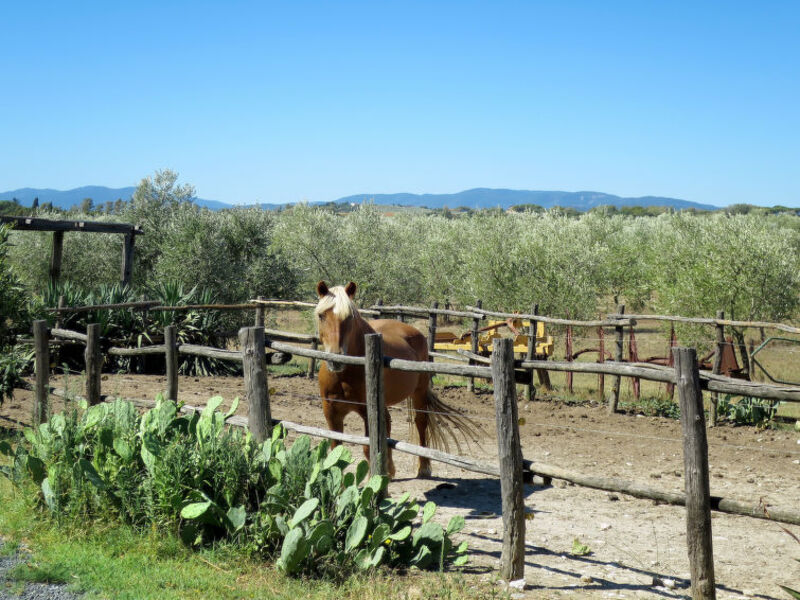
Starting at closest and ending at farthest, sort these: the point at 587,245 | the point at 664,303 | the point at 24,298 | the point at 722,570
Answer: the point at 722,570
the point at 24,298
the point at 664,303
the point at 587,245

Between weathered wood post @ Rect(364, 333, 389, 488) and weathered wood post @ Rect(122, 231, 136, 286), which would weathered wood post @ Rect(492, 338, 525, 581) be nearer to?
weathered wood post @ Rect(364, 333, 389, 488)

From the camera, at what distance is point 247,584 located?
4.26 m

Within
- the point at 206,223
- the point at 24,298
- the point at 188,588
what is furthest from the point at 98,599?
the point at 206,223

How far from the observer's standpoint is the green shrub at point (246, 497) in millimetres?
4484

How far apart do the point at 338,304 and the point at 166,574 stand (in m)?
2.84

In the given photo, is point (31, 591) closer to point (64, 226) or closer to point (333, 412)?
point (333, 412)

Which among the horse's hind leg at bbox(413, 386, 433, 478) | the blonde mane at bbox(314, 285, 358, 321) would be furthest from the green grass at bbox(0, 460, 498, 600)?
the horse's hind leg at bbox(413, 386, 433, 478)

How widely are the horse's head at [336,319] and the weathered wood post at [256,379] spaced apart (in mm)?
671

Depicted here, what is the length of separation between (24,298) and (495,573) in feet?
21.1

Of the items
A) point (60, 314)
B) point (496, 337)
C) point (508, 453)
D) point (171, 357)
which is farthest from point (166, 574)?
point (496, 337)

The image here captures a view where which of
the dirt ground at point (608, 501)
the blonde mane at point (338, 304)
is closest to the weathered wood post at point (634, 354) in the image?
the dirt ground at point (608, 501)

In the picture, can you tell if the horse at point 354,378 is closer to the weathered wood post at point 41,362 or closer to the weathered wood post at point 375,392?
the weathered wood post at point 375,392

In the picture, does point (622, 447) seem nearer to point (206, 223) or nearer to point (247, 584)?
point (247, 584)

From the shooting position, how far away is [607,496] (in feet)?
23.1
